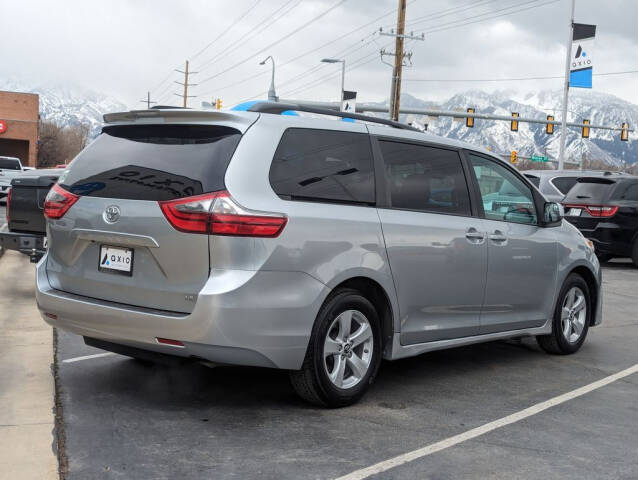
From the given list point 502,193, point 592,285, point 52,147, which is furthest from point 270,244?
point 52,147

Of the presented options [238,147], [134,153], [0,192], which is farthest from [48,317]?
[0,192]

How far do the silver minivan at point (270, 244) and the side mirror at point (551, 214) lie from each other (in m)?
0.99

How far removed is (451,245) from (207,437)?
2.24 m

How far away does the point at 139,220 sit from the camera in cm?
461

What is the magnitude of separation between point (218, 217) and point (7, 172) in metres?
26.2

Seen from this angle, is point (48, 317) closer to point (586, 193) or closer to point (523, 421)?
point (523, 421)

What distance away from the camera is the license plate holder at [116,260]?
469 cm

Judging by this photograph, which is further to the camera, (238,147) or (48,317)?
(48,317)

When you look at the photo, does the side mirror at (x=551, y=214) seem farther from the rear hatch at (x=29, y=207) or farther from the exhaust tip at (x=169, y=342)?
the rear hatch at (x=29, y=207)

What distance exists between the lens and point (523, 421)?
496 cm

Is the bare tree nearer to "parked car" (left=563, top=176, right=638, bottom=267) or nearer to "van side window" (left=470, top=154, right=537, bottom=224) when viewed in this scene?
"parked car" (left=563, top=176, right=638, bottom=267)

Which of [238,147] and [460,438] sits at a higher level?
[238,147]

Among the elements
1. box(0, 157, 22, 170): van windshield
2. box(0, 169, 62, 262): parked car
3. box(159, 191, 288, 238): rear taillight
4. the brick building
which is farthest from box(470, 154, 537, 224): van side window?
the brick building

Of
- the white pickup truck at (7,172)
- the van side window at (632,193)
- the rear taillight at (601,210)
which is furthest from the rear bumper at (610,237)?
the white pickup truck at (7,172)
